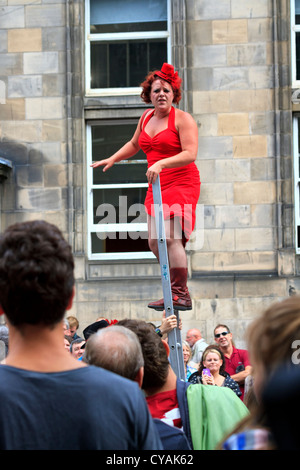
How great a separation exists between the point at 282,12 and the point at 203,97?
5.59 feet

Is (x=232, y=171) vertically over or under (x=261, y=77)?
under

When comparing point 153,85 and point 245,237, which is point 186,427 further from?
point 245,237

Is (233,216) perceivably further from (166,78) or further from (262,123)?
(166,78)

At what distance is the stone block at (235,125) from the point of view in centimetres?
1019

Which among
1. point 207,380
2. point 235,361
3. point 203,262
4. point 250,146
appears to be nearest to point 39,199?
point 203,262

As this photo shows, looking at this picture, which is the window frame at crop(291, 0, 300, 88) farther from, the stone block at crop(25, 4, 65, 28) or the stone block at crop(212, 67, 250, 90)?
the stone block at crop(25, 4, 65, 28)

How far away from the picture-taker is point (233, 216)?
398 inches

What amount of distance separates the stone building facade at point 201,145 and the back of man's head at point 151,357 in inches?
→ 277

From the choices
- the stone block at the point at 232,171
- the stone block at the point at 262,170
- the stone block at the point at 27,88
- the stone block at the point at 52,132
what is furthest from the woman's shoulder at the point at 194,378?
the stone block at the point at 27,88

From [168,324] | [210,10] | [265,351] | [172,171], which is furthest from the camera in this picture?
[210,10]

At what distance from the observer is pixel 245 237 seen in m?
10.1

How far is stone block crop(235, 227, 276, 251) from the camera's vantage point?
1008 centimetres

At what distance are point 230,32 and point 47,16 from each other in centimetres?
274

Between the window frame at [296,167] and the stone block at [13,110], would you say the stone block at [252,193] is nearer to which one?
the window frame at [296,167]
